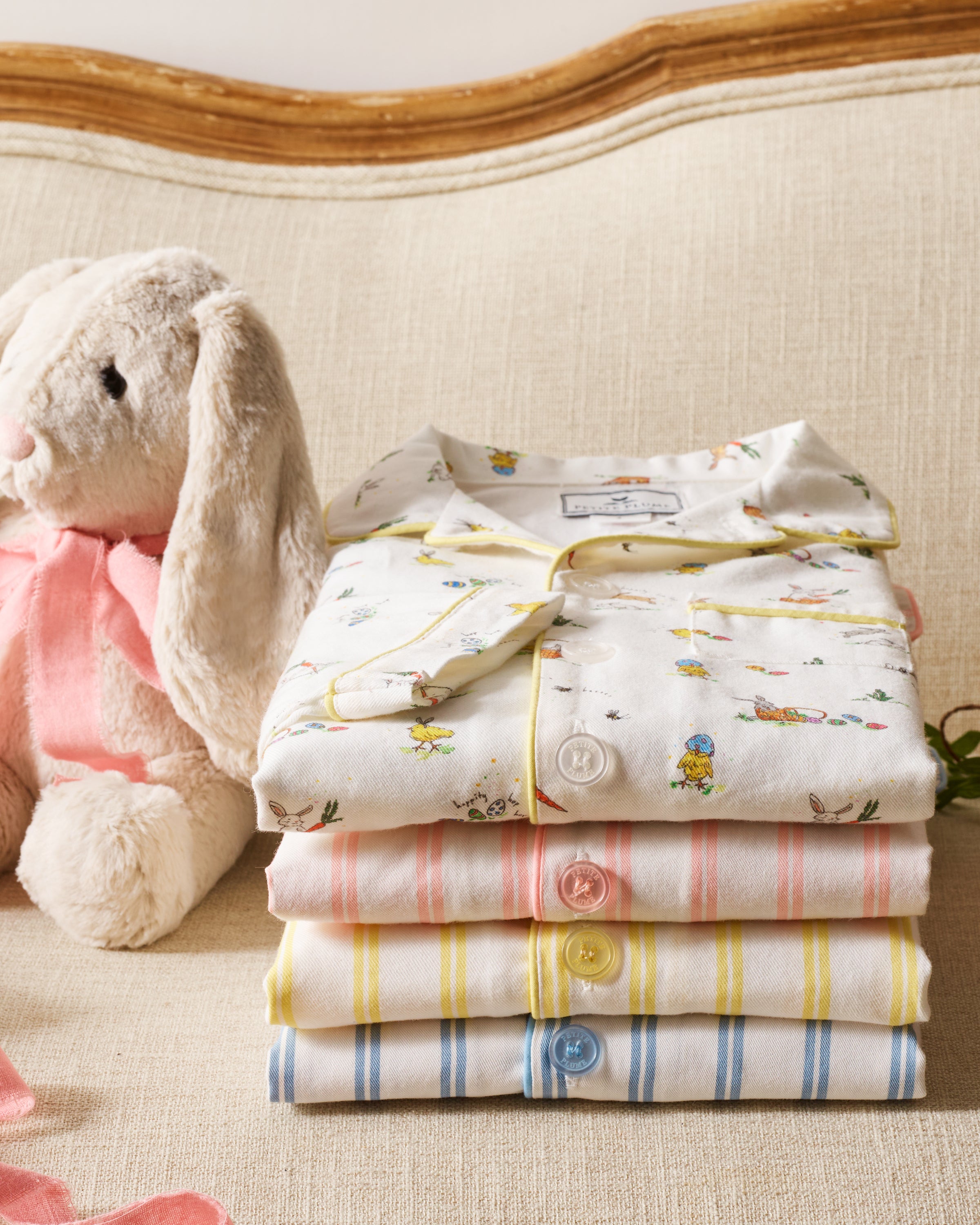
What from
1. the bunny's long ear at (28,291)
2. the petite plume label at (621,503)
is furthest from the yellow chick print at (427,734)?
the bunny's long ear at (28,291)

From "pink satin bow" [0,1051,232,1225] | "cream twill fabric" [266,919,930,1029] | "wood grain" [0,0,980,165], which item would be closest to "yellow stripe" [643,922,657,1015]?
"cream twill fabric" [266,919,930,1029]

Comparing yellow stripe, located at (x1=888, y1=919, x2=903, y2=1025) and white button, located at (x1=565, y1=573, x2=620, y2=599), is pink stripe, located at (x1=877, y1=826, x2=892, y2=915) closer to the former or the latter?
yellow stripe, located at (x1=888, y1=919, x2=903, y2=1025)

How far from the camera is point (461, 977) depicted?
20.5 inches

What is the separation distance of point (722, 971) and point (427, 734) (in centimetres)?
18

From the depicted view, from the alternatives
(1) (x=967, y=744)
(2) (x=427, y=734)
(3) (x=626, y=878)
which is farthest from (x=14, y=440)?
(1) (x=967, y=744)

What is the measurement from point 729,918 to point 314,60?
1.13m

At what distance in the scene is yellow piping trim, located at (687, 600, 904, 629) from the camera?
2.06 feet

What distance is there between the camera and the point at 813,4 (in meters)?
1.07

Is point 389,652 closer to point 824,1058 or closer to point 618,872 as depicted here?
point 618,872

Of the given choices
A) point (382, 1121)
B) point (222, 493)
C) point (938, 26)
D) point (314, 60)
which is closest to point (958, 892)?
point (382, 1121)

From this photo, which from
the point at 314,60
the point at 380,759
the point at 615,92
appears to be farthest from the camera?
the point at 314,60

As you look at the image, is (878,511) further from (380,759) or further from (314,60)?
(314,60)

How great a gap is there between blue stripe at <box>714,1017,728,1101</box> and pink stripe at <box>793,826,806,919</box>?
7cm

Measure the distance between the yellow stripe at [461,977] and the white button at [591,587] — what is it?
231mm
